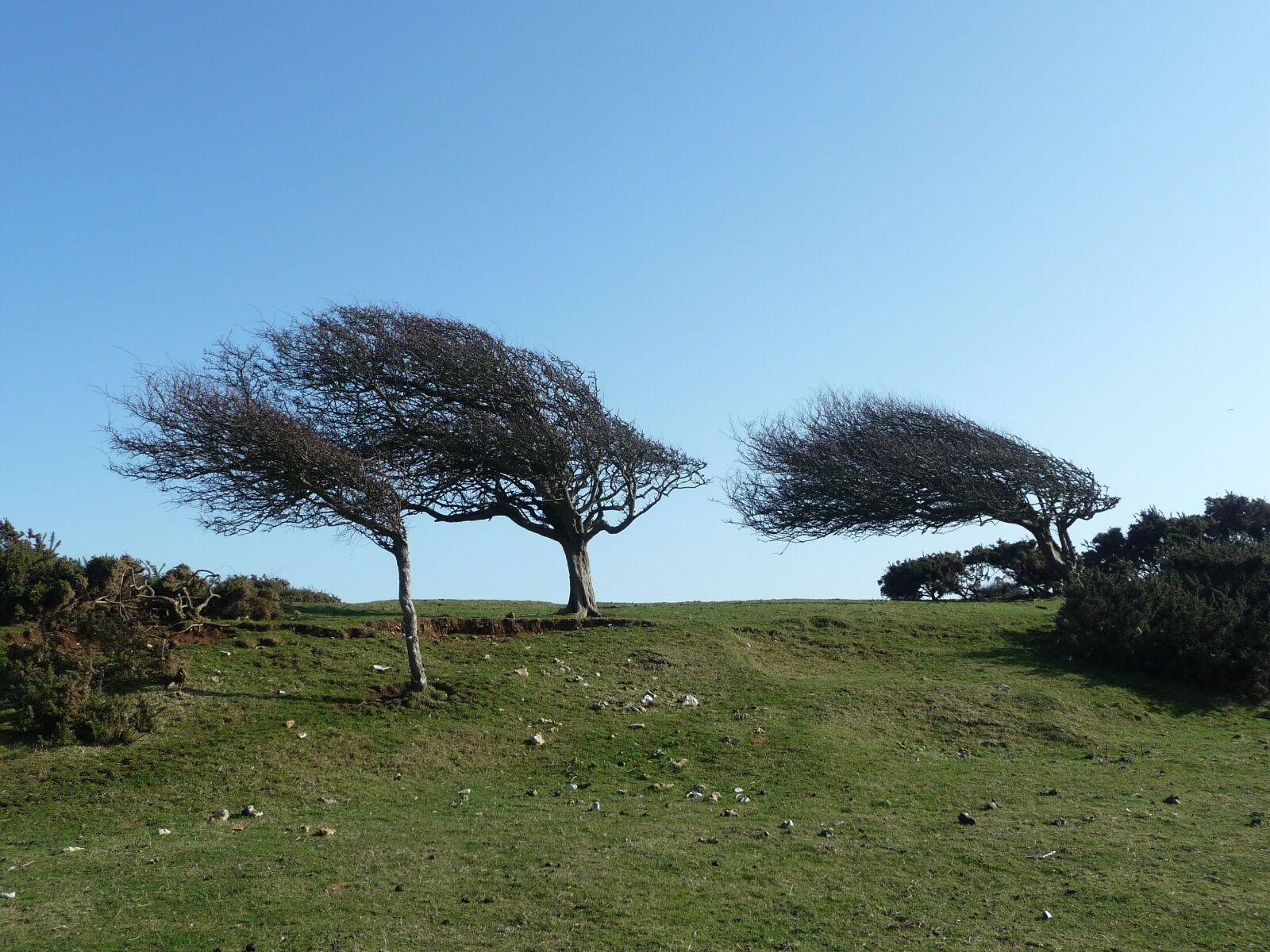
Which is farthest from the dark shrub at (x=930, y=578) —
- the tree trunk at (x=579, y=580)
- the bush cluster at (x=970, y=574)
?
the tree trunk at (x=579, y=580)

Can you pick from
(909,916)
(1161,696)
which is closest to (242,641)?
(909,916)

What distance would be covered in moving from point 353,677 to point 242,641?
2.61 m

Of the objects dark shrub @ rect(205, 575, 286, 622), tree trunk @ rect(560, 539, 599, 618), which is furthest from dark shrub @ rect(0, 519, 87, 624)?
tree trunk @ rect(560, 539, 599, 618)

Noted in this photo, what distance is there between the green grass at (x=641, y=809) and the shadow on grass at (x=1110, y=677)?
0.17 meters

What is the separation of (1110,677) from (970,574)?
71.6 ft

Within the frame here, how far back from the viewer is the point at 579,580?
28781 millimetres

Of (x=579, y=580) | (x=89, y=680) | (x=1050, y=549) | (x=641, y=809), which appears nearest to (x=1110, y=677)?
(x=579, y=580)

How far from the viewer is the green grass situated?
9.05 metres

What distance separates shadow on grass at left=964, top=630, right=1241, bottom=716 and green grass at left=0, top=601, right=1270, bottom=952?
17cm

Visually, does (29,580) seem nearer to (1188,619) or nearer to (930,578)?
(1188,619)

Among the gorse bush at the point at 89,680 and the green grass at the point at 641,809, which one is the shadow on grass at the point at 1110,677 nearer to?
the green grass at the point at 641,809

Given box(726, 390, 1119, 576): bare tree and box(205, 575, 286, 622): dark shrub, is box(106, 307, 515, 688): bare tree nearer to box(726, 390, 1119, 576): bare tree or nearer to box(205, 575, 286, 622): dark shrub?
box(205, 575, 286, 622): dark shrub

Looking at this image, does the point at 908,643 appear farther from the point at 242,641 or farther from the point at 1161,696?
the point at 242,641

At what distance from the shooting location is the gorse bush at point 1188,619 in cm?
2415
